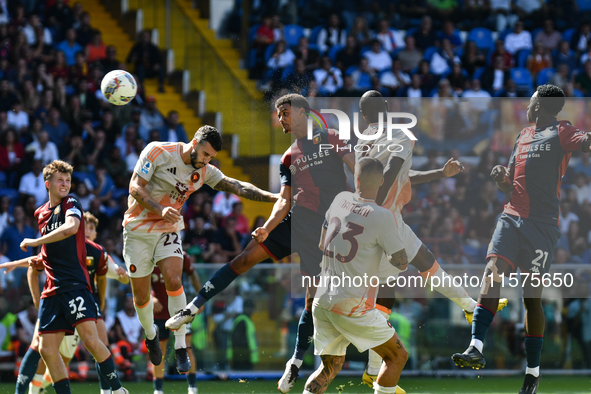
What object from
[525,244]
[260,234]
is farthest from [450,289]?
[260,234]

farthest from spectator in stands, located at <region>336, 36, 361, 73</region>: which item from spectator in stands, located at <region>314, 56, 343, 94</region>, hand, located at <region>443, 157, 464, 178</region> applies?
hand, located at <region>443, 157, 464, 178</region>

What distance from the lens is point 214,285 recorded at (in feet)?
27.7

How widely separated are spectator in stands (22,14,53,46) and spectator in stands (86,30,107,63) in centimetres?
74

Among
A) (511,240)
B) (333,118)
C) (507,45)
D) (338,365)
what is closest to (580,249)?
(511,240)

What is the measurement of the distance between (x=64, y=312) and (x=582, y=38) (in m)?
13.8

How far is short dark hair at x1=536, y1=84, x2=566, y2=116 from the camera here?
26.3 ft

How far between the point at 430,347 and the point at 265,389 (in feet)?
8.68

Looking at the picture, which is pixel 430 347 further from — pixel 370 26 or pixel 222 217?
pixel 370 26

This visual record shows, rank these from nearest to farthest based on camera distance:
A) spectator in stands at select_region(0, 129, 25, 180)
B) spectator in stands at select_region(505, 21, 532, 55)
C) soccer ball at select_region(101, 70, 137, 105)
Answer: soccer ball at select_region(101, 70, 137, 105) → spectator in stands at select_region(0, 129, 25, 180) → spectator in stands at select_region(505, 21, 532, 55)

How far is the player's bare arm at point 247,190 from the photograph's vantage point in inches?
335

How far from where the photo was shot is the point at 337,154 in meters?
8.38

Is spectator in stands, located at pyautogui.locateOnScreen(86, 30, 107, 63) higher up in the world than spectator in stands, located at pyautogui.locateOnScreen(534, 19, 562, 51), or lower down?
lower down

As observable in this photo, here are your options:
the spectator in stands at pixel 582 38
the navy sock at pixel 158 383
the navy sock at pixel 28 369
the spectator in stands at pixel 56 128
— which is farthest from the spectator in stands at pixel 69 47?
the spectator in stands at pixel 582 38

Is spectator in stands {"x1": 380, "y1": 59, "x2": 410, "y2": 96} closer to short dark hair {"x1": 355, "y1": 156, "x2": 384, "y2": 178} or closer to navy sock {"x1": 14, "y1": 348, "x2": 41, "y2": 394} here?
short dark hair {"x1": 355, "y1": 156, "x2": 384, "y2": 178}
